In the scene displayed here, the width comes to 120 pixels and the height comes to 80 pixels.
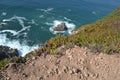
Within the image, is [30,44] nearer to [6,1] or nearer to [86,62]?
[6,1]

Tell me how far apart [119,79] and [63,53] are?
4918 mm

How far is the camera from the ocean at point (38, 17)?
68875mm

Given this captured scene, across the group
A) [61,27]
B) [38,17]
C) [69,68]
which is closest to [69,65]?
[69,68]

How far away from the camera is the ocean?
68.9 meters

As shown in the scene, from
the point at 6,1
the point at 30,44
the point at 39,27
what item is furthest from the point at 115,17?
the point at 6,1

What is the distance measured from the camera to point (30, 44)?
6681 centimetres

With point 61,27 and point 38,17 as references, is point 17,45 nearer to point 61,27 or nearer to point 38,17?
point 61,27

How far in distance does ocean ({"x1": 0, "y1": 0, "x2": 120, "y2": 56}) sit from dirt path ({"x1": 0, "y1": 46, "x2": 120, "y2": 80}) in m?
42.7

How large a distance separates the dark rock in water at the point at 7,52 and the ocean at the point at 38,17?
2.64m

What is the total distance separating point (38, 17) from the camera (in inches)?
3258

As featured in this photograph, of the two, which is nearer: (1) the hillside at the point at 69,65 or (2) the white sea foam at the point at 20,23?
(1) the hillside at the point at 69,65

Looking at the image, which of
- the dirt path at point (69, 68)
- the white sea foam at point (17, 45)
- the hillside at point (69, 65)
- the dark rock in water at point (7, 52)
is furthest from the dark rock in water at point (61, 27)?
the dirt path at point (69, 68)

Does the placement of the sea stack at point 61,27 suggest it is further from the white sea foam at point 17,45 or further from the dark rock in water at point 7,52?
the dark rock in water at point 7,52

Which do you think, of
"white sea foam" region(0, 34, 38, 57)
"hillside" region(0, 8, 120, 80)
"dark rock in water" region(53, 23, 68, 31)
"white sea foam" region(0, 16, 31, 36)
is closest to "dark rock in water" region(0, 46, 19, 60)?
"white sea foam" region(0, 34, 38, 57)
